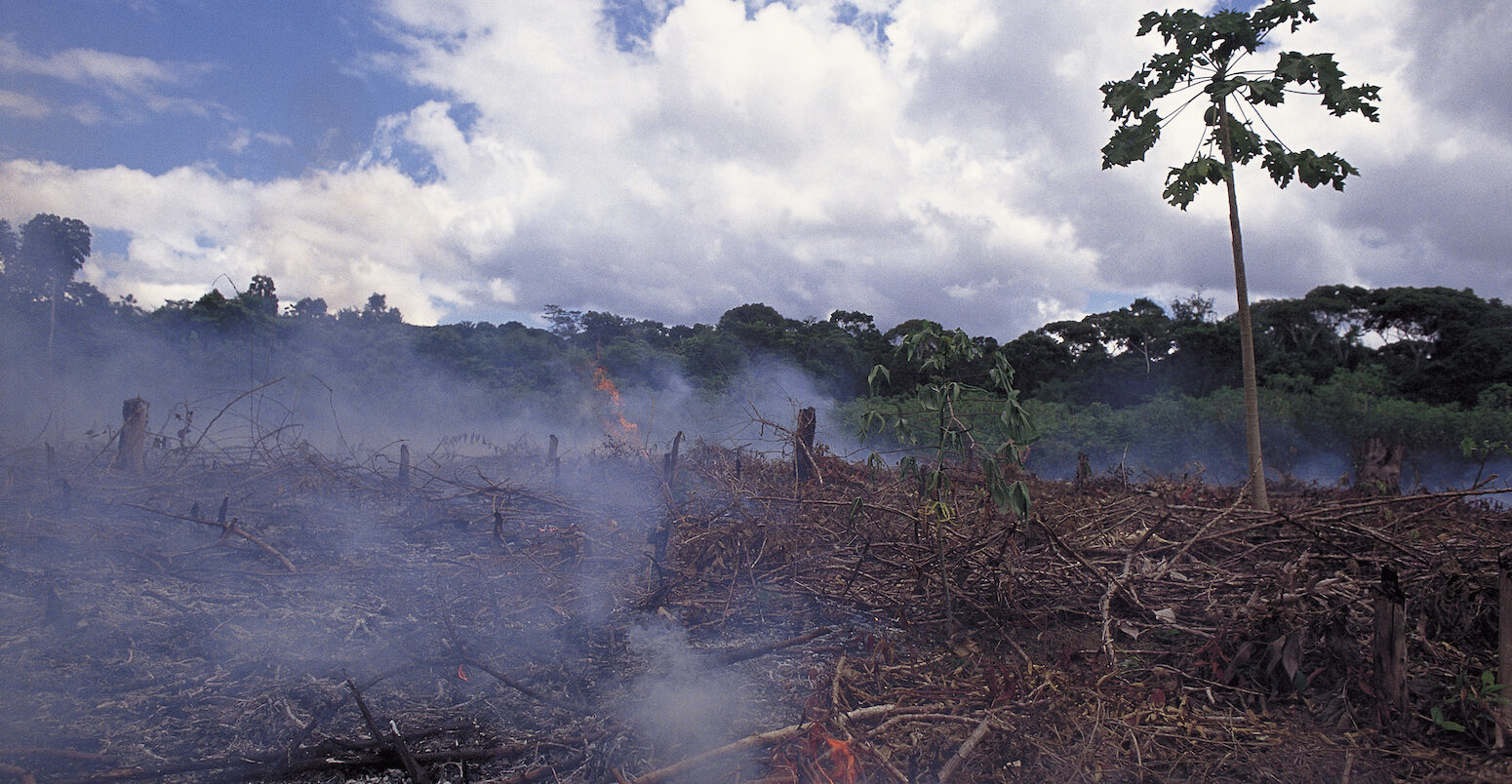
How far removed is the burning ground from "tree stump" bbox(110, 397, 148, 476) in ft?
1.25

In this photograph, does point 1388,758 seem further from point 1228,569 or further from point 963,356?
point 963,356

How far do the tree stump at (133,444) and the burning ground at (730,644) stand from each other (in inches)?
15.0

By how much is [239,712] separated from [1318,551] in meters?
6.27

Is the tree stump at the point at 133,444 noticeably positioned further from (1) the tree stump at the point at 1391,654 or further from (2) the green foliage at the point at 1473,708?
(2) the green foliage at the point at 1473,708

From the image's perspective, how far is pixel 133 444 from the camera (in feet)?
23.8

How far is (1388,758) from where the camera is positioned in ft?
9.73

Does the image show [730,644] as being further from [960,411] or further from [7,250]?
[7,250]

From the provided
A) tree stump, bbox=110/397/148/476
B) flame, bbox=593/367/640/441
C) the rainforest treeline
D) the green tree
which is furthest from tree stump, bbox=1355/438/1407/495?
the green tree

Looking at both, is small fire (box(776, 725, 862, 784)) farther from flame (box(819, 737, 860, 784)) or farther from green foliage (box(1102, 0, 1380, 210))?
green foliage (box(1102, 0, 1380, 210))

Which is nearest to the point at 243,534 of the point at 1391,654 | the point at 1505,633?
the point at 1391,654

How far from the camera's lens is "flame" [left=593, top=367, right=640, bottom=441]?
14.2 metres

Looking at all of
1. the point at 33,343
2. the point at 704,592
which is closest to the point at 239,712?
the point at 704,592

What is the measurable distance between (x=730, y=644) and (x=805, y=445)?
349 cm

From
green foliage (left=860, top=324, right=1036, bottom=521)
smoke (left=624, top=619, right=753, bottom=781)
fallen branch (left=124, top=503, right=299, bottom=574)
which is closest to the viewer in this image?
smoke (left=624, top=619, right=753, bottom=781)
